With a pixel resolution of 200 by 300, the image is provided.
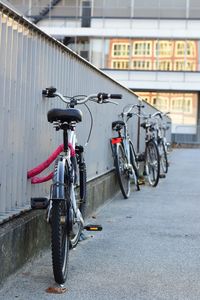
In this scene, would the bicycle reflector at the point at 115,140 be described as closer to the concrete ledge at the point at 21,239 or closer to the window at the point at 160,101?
the concrete ledge at the point at 21,239

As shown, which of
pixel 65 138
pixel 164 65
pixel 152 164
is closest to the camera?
pixel 65 138

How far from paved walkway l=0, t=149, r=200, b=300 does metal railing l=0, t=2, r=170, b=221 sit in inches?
24.3

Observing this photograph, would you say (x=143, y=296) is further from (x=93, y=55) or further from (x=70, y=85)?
(x=93, y=55)

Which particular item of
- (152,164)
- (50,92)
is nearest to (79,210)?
(50,92)

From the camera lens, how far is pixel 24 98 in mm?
4828

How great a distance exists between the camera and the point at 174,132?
131 ft

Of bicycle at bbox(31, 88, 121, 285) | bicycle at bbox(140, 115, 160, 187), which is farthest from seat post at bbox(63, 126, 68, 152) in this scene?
bicycle at bbox(140, 115, 160, 187)

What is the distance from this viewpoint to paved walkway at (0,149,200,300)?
13.7ft

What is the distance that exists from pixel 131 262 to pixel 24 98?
1699 mm

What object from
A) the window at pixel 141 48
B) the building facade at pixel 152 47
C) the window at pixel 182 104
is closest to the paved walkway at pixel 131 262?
the building facade at pixel 152 47

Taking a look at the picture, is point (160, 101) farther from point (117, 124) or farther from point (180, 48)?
point (117, 124)

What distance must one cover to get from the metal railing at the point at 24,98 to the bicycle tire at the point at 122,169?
97.0 inches

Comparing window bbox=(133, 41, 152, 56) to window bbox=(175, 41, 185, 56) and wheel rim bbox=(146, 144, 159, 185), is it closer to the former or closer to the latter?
window bbox=(175, 41, 185, 56)

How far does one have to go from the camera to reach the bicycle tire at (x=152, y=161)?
35.4 feet
